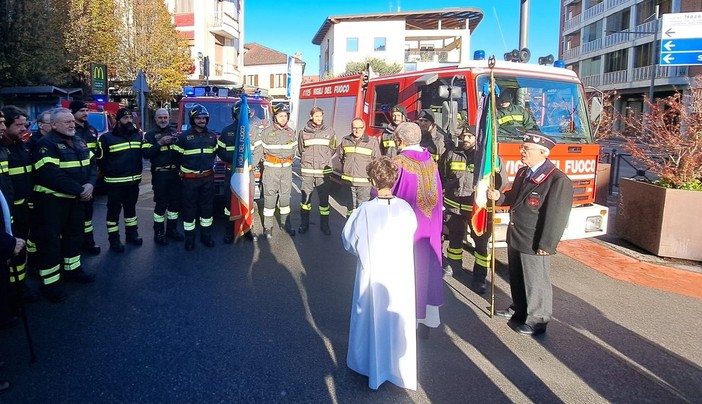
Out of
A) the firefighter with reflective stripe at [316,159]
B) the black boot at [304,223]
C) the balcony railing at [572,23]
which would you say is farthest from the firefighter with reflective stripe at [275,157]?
the balcony railing at [572,23]

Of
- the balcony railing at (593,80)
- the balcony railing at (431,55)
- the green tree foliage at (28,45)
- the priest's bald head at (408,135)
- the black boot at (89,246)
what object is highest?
the balcony railing at (431,55)

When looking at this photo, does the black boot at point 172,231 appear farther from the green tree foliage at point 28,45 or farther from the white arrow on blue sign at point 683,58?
the green tree foliage at point 28,45

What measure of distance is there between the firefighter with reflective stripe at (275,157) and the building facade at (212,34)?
85.7ft

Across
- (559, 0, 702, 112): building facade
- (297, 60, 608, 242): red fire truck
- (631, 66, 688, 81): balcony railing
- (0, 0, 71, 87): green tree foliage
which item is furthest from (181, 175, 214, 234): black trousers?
(631, 66, 688, 81): balcony railing

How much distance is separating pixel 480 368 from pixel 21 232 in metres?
4.53

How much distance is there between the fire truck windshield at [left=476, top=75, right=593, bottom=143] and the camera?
6121mm

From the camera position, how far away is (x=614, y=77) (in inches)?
1540

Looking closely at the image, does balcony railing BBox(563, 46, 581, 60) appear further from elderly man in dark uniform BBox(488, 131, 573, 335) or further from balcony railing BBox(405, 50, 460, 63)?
elderly man in dark uniform BBox(488, 131, 573, 335)

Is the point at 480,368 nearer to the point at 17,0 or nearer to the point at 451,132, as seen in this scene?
the point at 451,132

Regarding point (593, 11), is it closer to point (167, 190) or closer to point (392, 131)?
point (392, 131)

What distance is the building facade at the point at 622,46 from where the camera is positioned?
3222 centimetres

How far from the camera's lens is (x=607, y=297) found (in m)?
5.32

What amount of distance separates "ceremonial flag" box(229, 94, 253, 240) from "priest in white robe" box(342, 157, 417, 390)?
386 centimetres

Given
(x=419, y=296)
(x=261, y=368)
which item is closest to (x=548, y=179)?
(x=419, y=296)
